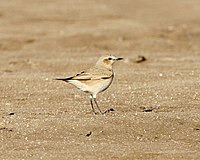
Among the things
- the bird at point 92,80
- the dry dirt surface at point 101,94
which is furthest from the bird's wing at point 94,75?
the dry dirt surface at point 101,94

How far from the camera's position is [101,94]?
41.0 feet

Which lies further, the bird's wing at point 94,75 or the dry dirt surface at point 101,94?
the bird's wing at point 94,75

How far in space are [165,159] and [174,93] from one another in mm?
3590

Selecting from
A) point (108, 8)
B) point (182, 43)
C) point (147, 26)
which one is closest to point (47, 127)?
point (182, 43)

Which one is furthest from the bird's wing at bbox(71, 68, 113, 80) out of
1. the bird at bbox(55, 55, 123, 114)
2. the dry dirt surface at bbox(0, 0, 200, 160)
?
the dry dirt surface at bbox(0, 0, 200, 160)

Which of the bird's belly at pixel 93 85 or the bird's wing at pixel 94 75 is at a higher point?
the bird's wing at pixel 94 75

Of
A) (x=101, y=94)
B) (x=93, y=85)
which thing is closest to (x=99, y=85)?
(x=93, y=85)

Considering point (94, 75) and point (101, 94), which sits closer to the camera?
point (94, 75)

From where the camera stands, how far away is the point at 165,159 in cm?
862

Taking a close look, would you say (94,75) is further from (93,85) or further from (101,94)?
(101,94)

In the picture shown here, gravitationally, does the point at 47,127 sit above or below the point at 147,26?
below

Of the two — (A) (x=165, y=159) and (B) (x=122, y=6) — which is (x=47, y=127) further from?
(B) (x=122, y=6)

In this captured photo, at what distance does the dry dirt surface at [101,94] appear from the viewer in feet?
29.9

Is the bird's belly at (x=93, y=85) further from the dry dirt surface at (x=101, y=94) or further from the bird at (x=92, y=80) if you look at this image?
the dry dirt surface at (x=101, y=94)
